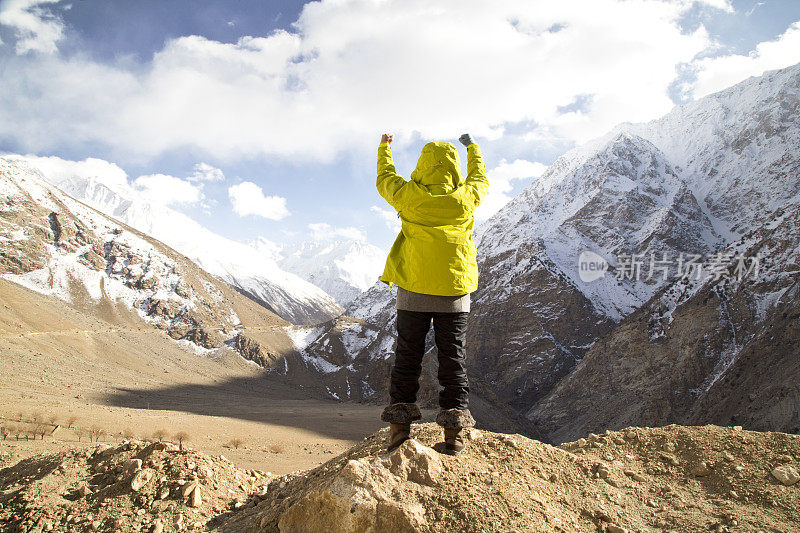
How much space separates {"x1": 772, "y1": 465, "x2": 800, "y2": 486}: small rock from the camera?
13.1ft

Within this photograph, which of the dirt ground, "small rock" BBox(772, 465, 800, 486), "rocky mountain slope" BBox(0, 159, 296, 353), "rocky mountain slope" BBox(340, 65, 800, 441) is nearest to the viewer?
"small rock" BBox(772, 465, 800, 486)

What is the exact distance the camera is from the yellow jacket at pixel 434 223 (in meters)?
4.03

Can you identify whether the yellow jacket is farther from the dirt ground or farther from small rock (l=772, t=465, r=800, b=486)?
the dirt ground

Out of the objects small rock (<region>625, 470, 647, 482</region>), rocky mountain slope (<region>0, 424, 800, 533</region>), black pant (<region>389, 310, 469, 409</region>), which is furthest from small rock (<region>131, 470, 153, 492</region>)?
small rock (<region>625, 470, 647, 482</region>)

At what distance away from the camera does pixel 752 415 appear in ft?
126

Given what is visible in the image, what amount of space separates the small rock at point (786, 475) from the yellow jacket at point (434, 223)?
3.42 metres

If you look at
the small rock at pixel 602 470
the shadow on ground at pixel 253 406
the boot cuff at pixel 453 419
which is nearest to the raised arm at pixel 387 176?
the boot cuff at pixel 453 419

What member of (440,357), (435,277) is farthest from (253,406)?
(435,277)

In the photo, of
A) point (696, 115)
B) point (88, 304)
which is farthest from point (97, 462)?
point (696, 115)

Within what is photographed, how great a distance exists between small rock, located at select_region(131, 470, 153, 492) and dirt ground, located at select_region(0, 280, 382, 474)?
23.8 feet

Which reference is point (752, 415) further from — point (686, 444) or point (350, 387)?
point (350, 387)

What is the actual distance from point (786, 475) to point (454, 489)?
10.9 ft

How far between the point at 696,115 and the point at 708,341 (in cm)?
14857

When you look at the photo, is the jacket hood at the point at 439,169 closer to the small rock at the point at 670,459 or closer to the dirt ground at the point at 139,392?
the small rock at the point at 670,459
